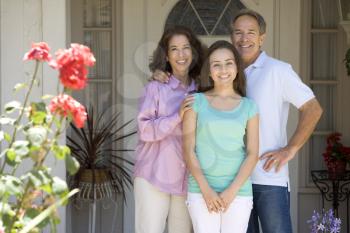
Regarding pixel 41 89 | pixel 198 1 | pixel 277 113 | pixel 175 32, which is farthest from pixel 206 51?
pixel 198 1

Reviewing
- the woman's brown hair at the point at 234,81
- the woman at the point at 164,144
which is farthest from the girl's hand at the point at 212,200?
the woman's brown hair at the point at 234,81

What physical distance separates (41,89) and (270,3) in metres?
2.17

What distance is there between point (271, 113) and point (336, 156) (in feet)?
6.91

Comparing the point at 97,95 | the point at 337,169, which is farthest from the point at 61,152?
the point at 337,169

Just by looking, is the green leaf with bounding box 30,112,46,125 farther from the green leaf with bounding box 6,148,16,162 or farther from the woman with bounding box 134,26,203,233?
the woman with bounding box 134,26,203,233

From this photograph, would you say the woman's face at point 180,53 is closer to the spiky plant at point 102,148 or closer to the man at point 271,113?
the man at point 271,113

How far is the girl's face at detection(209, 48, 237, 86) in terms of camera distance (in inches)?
125

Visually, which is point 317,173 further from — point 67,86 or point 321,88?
point 67,86

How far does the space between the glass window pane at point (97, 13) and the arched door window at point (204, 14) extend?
1.66 ft

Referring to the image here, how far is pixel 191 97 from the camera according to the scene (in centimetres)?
318

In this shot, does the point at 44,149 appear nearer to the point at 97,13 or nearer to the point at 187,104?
the point at 187,104

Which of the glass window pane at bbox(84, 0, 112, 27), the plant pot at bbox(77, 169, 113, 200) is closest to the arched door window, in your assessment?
the glass window pane at bbox(84, 0, 112, 27)

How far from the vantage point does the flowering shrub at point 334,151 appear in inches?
204

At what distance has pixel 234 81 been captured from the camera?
3.26m
